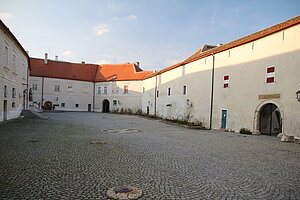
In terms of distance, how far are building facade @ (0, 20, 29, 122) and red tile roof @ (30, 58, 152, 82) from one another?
24.5 meters

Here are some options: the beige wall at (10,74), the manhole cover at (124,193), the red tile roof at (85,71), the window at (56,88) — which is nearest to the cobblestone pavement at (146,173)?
the manhole cover at (124,193)

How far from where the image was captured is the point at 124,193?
4.21 m

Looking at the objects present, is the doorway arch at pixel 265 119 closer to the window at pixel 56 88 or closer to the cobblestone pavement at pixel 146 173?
the cobblestone pavement at pixel 146 173

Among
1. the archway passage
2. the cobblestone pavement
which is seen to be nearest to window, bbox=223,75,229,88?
the archway passage

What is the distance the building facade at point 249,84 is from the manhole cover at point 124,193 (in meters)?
11.7

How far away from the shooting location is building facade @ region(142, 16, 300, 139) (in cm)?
1331

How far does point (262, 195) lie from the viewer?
4.42 m

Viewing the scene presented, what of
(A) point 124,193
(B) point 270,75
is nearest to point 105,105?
(B) point 270,75

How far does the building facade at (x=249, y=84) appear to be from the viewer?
13312mm

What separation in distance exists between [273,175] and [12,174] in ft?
20.6

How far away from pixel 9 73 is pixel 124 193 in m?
17.2

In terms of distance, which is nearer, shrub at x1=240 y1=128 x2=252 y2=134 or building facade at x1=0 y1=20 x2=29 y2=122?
building facade at x1=0 y1=20 x2=29 y2=122

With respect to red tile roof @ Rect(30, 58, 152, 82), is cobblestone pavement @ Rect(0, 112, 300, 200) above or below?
below

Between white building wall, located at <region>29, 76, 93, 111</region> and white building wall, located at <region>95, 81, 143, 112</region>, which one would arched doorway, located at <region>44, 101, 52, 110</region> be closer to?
white building wall, located at <region>29, 76, 93, 111</region>
